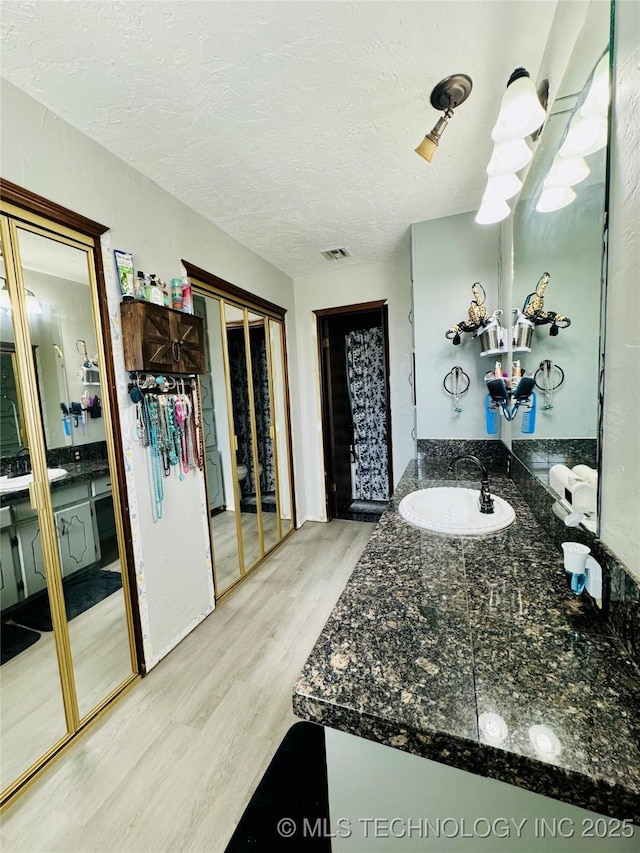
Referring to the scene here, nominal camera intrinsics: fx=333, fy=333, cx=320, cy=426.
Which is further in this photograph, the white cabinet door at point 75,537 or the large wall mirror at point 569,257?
the white cabinet door at point 75,537

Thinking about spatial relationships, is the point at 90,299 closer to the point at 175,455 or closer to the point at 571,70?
the point at 175,455

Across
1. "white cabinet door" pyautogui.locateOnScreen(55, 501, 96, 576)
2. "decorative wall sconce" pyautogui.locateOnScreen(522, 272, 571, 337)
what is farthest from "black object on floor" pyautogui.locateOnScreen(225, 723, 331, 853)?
"decorative wall sconce" pyautogui.locateOnScreen(522, 272, 571, 337)

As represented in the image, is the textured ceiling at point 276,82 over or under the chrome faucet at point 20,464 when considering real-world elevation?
over

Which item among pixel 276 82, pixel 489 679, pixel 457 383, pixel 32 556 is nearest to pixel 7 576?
pixel 32 556

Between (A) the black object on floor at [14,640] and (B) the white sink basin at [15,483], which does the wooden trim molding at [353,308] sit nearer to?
(B) the white sink basin at [15,483]

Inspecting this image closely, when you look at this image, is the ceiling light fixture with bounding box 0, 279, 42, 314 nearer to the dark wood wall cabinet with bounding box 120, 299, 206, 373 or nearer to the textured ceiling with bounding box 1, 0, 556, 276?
the dark wood wall cabinet with bounding box 120, 299, 206, 373

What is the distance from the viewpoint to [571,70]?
94 centimetres

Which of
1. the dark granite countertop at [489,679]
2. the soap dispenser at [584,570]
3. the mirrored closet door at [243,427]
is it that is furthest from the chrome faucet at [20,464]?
the soap dispenser at [584,570]

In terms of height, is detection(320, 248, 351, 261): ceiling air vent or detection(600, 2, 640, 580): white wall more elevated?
detection(320, 248, 351, 261): ceiling air vent

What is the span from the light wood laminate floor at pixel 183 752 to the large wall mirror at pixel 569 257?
5.09ft

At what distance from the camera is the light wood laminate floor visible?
1.13m

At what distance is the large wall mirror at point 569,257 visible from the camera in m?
0.81

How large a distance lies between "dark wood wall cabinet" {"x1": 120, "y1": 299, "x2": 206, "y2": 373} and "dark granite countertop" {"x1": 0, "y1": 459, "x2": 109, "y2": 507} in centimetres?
49

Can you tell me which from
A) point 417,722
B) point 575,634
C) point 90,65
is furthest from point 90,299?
point 575,634
